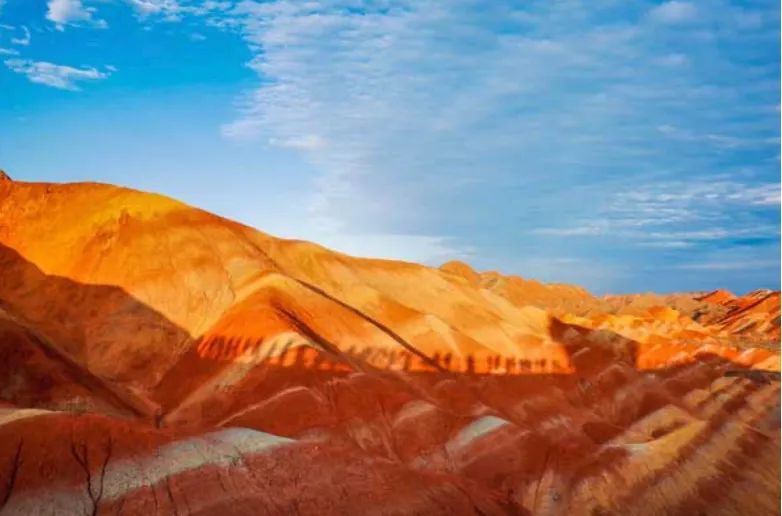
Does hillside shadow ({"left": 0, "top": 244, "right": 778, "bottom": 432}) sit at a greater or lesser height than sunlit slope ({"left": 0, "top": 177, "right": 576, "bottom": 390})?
lesser

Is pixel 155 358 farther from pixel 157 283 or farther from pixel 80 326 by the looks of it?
pixel 157 283

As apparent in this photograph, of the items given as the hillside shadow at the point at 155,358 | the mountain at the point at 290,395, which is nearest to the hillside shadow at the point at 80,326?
the hillside shadow at the point at 155,358

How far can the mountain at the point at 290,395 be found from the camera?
39.0 metres

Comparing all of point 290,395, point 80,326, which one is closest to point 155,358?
point 80,326

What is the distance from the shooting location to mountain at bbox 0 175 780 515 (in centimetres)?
3903

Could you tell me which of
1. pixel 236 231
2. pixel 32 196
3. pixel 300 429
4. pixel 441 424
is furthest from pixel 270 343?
pixel 32 196

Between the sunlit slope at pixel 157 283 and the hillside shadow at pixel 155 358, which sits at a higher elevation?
the sunlit slope at pixel 157 283

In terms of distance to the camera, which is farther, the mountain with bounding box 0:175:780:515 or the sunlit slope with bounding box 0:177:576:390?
the sunlit slope with bounding box 0:177:576:390

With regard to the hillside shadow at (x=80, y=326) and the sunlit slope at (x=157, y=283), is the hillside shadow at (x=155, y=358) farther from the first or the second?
the sunlit slope at (x=157, y=283)

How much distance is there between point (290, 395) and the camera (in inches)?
2350

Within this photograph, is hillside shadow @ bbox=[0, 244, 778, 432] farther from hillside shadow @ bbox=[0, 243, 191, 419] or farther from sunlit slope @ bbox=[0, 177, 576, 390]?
sunlit slope @ bbox=[0, 177, 576, 390]

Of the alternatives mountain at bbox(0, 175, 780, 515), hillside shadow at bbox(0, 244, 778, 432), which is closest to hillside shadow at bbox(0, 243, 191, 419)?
hillside shadow at bbox(0, 244, 778, 432)

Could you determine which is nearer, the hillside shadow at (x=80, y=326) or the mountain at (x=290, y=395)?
the mountain at (x=290, y=395)

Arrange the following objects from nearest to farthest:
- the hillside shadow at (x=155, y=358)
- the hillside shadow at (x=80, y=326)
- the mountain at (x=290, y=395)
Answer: the mountain at (x=290, y=395) → the hillside shadow at (x=155, y=358) → the hillside shadow at (x=80, y=326)
